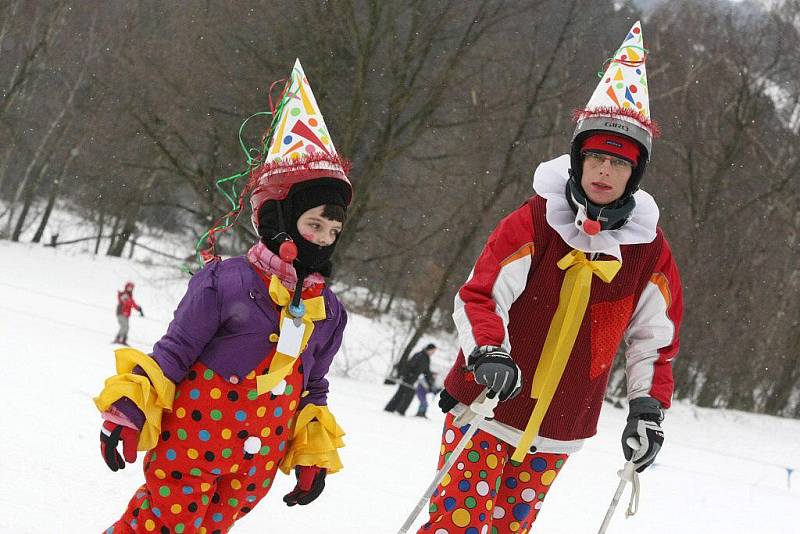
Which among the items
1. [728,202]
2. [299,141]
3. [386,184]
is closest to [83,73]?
[386,184]

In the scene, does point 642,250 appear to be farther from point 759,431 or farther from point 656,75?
point 656,75

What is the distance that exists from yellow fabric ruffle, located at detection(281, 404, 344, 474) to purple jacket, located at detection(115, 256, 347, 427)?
0.32 m

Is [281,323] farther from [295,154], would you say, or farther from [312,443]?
[295,154]

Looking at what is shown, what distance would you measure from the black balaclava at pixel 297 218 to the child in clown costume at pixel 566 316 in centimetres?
47

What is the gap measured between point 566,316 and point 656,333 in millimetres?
374

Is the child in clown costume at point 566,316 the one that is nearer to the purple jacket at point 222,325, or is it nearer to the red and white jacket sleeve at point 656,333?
the red and white jacket sleeve at point 656,333

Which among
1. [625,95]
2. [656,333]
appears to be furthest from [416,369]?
[625,95]

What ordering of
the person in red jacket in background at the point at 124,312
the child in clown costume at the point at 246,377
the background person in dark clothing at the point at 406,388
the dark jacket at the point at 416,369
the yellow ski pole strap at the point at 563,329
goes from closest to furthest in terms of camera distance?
1. the child in clown costume at the point at 246,377
2. the yellow ski pole strap at the point at 563,329
3. the background person in dark clothing at the point at 406,388
4. the dark jacket at the point at 416,369
5. the person in red jacket in background at the point at 124,312

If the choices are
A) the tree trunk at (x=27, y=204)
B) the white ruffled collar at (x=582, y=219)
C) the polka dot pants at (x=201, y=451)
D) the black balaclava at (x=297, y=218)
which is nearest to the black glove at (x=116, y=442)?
the polka dot pants at (x=201, y=451)

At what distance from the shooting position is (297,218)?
2641 mm

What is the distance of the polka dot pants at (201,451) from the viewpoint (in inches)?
94.7

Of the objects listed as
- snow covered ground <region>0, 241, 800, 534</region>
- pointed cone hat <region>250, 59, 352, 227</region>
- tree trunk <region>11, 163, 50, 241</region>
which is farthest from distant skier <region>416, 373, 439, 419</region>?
tree trunk <region>11, 163, 50, 241</region>

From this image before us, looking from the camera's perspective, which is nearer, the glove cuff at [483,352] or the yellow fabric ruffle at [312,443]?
the glove cuff at [483,352]

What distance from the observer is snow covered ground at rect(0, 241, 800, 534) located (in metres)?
3.83
